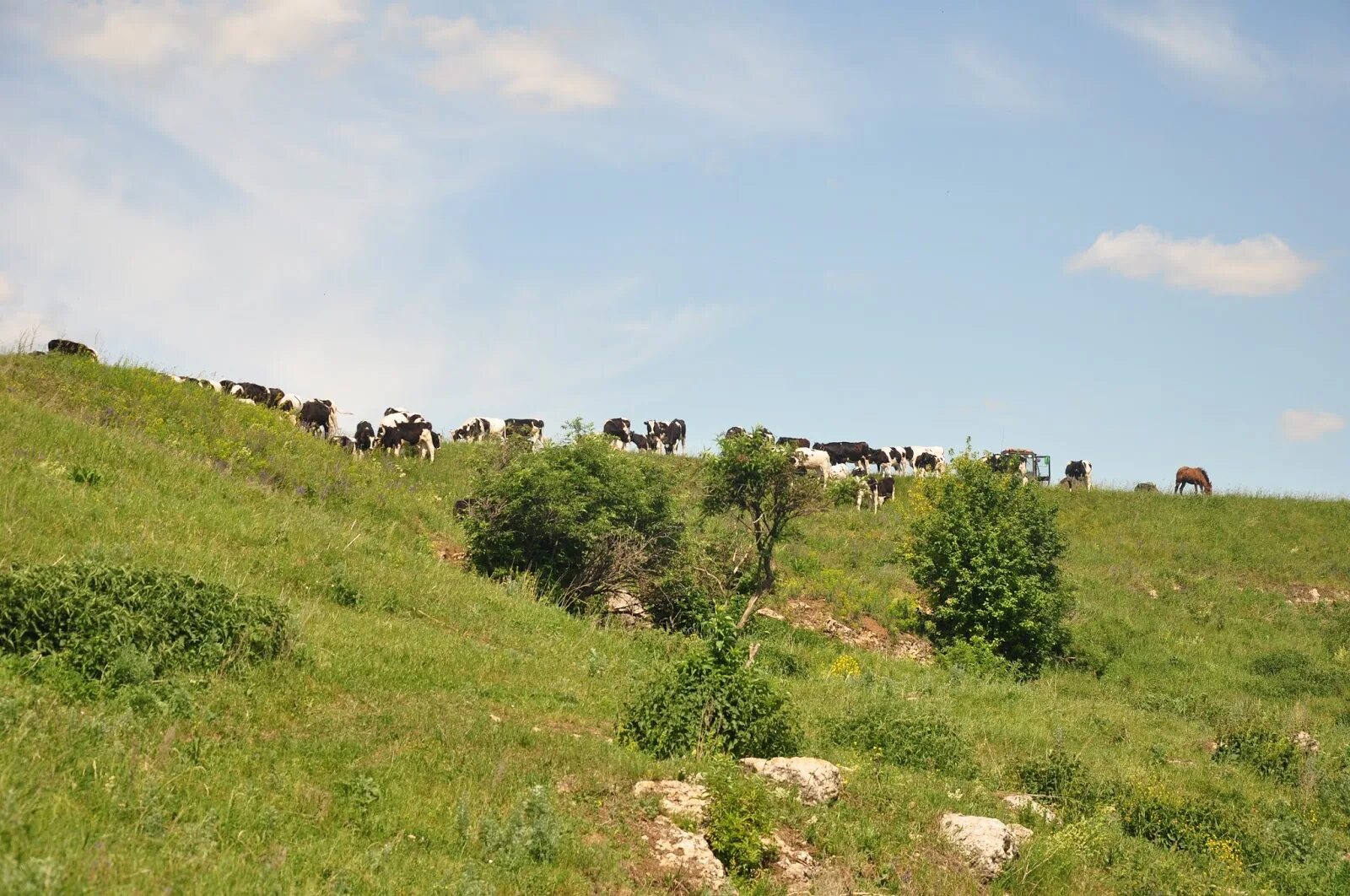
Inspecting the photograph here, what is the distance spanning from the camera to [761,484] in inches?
952

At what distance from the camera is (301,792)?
9297 millimetres

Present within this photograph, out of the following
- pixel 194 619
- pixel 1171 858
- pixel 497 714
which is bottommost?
pixel 1171 858

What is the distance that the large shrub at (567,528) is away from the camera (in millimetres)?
25172

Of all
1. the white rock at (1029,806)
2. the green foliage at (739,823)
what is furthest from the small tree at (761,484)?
the green foliage at (739,823)

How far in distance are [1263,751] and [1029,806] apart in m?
7.08

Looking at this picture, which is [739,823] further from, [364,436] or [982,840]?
[364,436]

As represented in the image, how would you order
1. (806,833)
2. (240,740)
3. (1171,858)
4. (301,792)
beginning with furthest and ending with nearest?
(1171,858), (806,833), (240,740), (301,792)

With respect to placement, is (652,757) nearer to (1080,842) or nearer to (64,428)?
(1080,842)

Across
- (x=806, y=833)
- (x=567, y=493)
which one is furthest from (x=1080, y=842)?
(x=567, y=493)

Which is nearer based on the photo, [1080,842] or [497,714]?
[1080,842]

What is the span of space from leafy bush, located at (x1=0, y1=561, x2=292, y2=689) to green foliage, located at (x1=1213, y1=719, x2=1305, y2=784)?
1495 cm

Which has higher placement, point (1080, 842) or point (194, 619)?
point (194, 619)

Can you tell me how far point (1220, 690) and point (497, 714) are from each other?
22.2 metres

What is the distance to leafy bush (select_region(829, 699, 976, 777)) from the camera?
589 inches
